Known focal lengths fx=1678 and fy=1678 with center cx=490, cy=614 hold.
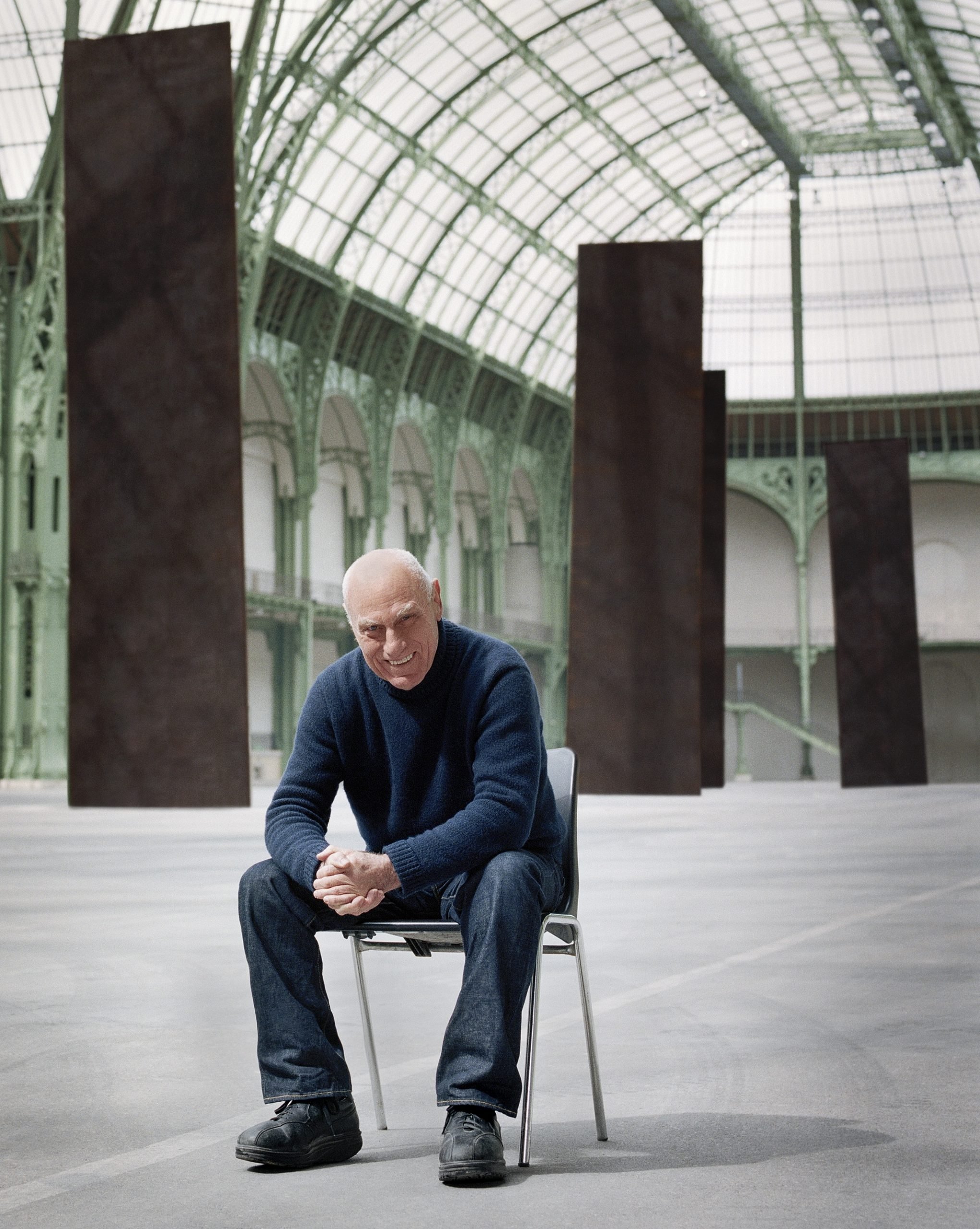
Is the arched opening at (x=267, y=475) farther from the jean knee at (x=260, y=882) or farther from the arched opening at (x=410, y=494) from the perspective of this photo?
the jean knee at (x=260, y=882)

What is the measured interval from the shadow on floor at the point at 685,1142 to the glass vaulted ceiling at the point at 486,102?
2566cm

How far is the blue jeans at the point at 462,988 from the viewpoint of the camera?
10.8ft

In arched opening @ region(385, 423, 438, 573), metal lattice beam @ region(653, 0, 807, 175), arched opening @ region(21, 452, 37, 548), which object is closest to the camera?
arched opening @ region(21, 452, 37, 548)

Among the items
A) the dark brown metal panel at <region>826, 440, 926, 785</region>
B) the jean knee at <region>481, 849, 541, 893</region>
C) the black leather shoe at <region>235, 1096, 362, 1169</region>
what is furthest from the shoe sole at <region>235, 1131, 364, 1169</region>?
the dark brown metal panel at <region>826, 440, 926, 785</region>

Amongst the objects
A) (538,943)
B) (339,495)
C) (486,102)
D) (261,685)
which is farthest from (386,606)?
(339,495)

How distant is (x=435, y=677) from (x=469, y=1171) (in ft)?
3.42

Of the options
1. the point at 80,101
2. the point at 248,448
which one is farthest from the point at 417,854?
the point at 248,448

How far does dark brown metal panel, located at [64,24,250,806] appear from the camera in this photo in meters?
15.8

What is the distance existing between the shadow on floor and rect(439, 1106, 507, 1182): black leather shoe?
0.08 metres

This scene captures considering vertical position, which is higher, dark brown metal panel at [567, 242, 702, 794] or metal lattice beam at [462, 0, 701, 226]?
metal lattice beam at [462, 0, 701, 226]

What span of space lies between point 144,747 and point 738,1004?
11365 millimetres

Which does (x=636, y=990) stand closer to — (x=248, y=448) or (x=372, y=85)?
(x=372, y=85)

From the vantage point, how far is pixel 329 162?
37.2 m

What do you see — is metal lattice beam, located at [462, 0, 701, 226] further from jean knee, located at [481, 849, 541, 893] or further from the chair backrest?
jean knee, located at [481, 849, 541, 893]
